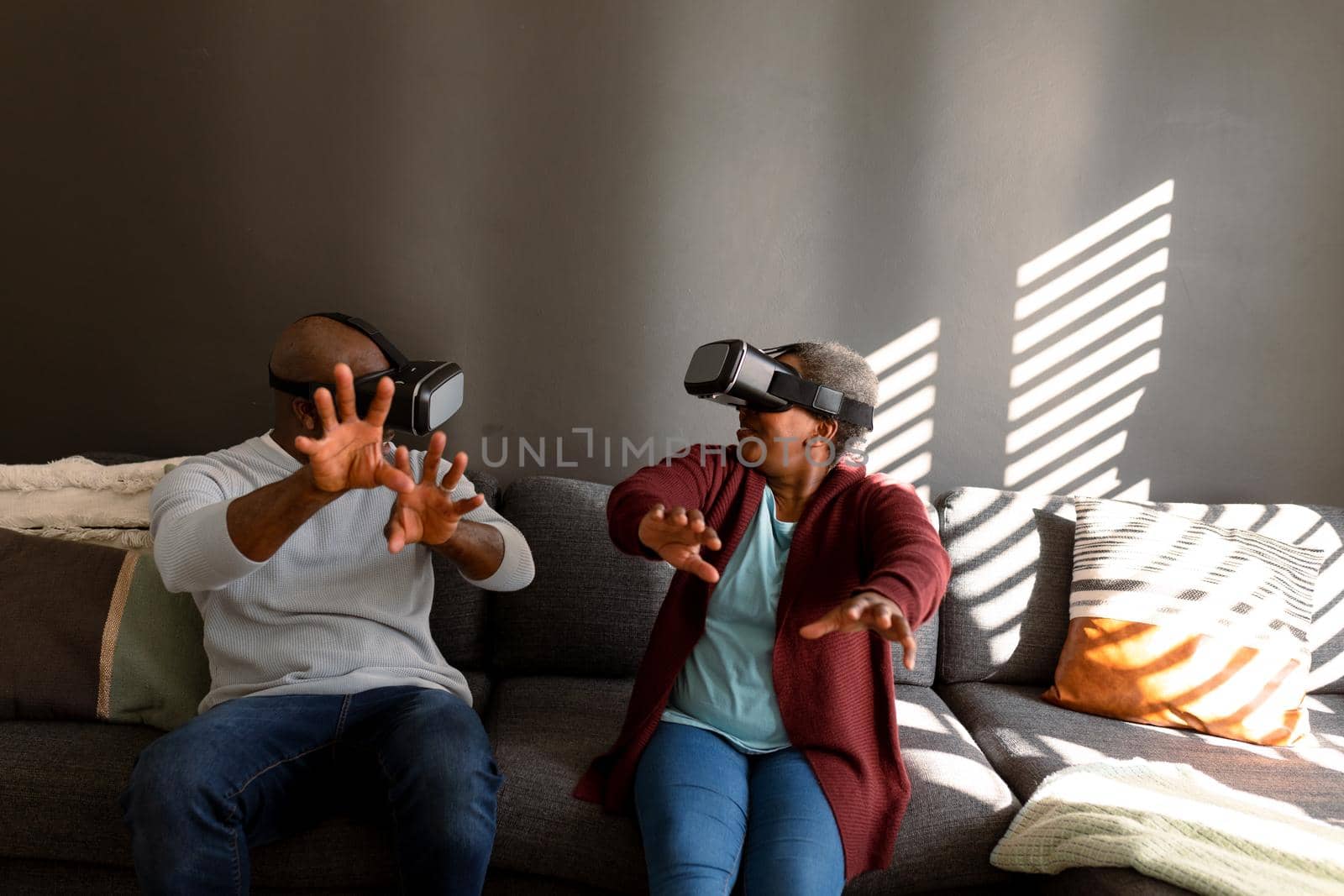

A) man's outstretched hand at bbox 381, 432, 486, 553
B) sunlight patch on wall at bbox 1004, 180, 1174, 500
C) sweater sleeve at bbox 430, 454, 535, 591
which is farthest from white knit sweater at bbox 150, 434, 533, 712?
sunlight patch on wall at bbox 1004, 180, 1174, 500

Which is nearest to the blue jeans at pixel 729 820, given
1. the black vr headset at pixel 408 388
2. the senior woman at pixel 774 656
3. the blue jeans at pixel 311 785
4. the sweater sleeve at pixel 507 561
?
the senior woman at pixel 774 656

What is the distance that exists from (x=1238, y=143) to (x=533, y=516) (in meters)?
1.87

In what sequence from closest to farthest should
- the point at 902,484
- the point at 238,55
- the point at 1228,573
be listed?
1. the point at 902,484
2. the point at 1228,573
3. the point at 238,55

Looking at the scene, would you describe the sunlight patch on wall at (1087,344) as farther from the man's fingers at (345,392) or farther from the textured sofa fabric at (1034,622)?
the man's fingers at (345,392)

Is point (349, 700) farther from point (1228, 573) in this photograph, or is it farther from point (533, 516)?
point (1228, 573)

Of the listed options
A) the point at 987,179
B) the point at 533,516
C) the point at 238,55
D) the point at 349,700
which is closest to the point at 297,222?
the point at 238,55

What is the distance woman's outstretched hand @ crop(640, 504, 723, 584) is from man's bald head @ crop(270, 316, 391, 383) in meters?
0.54

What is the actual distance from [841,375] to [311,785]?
3.38 ft

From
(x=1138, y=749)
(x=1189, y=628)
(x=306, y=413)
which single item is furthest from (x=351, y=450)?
(x=1189, y=628)

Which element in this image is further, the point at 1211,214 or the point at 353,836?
the point at 1211,214

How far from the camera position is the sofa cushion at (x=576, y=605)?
2.05 meters

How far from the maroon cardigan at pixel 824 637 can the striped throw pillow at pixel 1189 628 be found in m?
0.66

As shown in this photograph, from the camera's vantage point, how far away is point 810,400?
1546 millimetres

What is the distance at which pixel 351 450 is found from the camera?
1.35 meters
